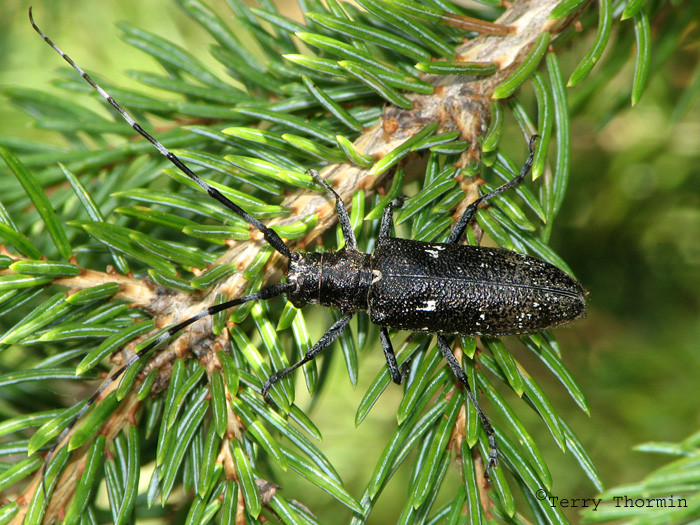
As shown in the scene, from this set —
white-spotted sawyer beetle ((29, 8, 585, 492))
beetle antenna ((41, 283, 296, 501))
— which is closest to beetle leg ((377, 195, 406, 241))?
white-spotted sawyer beetle ((29, 8, 585, 492))

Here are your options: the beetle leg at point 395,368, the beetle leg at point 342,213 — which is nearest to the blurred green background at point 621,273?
the beetle leg at point 395,368

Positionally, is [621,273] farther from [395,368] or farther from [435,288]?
[395,368]

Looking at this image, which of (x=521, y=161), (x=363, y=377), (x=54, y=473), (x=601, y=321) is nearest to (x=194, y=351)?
(x=54, y=473)

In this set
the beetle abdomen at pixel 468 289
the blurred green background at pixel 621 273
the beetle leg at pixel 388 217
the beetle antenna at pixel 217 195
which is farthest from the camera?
the blurred green background at pixel 621 273

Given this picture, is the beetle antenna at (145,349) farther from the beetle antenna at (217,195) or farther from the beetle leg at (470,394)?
the beetle leg at (470,394)

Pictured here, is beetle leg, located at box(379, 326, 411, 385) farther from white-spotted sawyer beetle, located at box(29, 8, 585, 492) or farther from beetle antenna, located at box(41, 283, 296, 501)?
beetle antenna, located at box(41, 283, 296, 501)

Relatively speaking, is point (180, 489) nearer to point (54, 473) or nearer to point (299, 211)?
point (54, 473)
